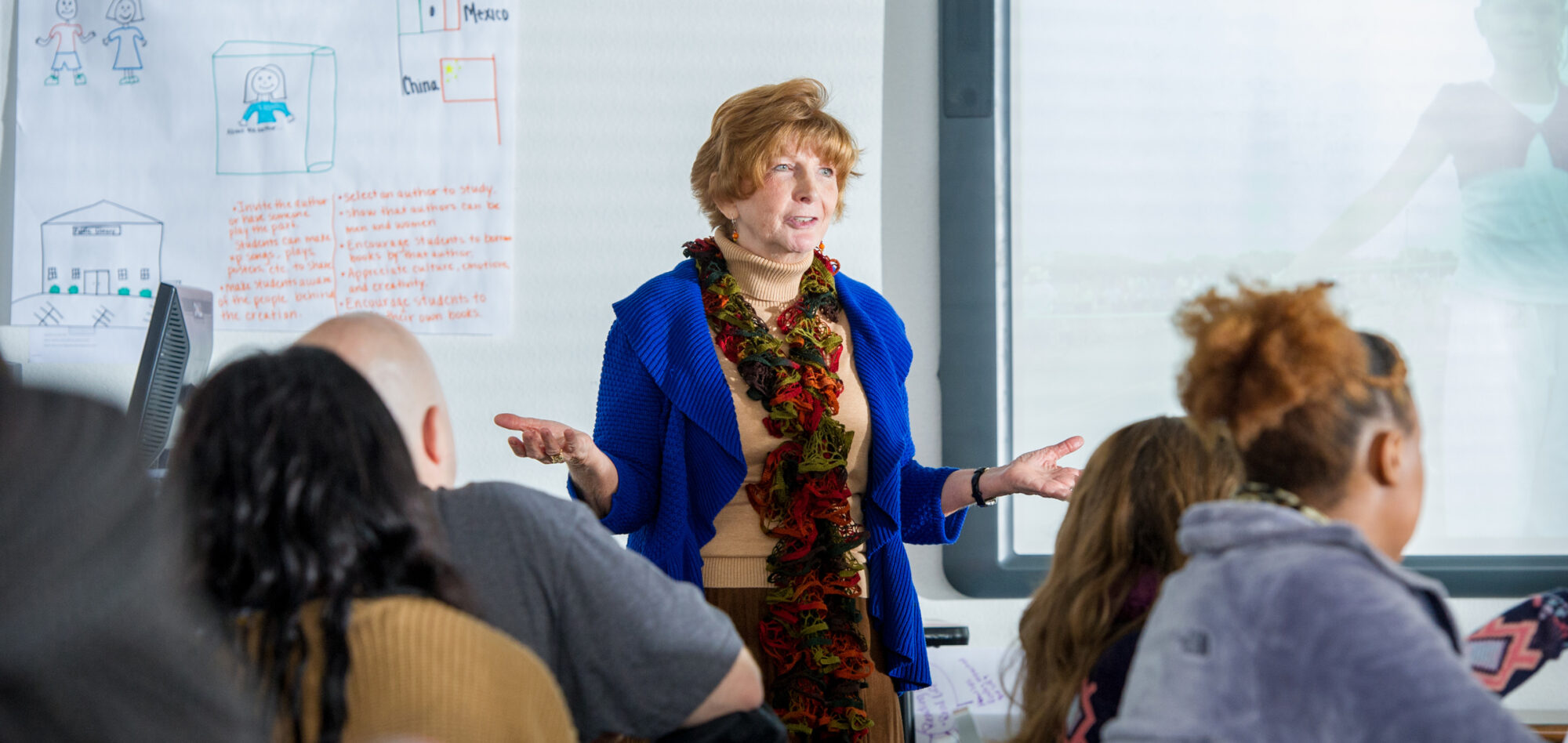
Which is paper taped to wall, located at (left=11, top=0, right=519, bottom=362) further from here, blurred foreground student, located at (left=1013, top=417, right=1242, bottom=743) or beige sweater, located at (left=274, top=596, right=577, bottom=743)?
beige sweater, located at (left=274, top=596, right=577, bottom=743)

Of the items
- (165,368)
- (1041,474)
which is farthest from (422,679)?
(165,368)

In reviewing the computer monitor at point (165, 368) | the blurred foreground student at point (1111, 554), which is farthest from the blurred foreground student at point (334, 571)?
the computer monitor at point (165, 368)

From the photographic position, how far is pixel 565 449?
1.59 metres

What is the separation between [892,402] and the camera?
5.97 ft

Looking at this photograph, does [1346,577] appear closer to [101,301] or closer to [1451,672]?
[1451,672]

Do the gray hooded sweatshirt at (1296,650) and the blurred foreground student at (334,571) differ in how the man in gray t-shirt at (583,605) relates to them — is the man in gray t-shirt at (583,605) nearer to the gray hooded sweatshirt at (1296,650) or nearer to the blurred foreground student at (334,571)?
the blurred foreground student at (334,571)

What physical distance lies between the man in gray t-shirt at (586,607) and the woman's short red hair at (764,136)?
887mm

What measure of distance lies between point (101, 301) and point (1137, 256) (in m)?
2.51

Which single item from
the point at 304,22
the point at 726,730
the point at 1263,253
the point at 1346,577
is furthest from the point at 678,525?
the point at 304,22

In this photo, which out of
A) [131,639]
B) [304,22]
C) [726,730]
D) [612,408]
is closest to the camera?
[131,639]

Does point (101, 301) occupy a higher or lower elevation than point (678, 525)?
higher

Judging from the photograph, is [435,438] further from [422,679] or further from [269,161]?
[269,161]

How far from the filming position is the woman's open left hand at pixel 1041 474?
5.80 ft

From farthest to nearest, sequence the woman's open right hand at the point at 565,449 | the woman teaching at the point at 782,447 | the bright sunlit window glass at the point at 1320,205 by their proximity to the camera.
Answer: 1. the bright sunlit window glass at the point at 1320,205
2. the woman teaching at the point at 782,447
3. the woman's open right hand at the point at 565,449
